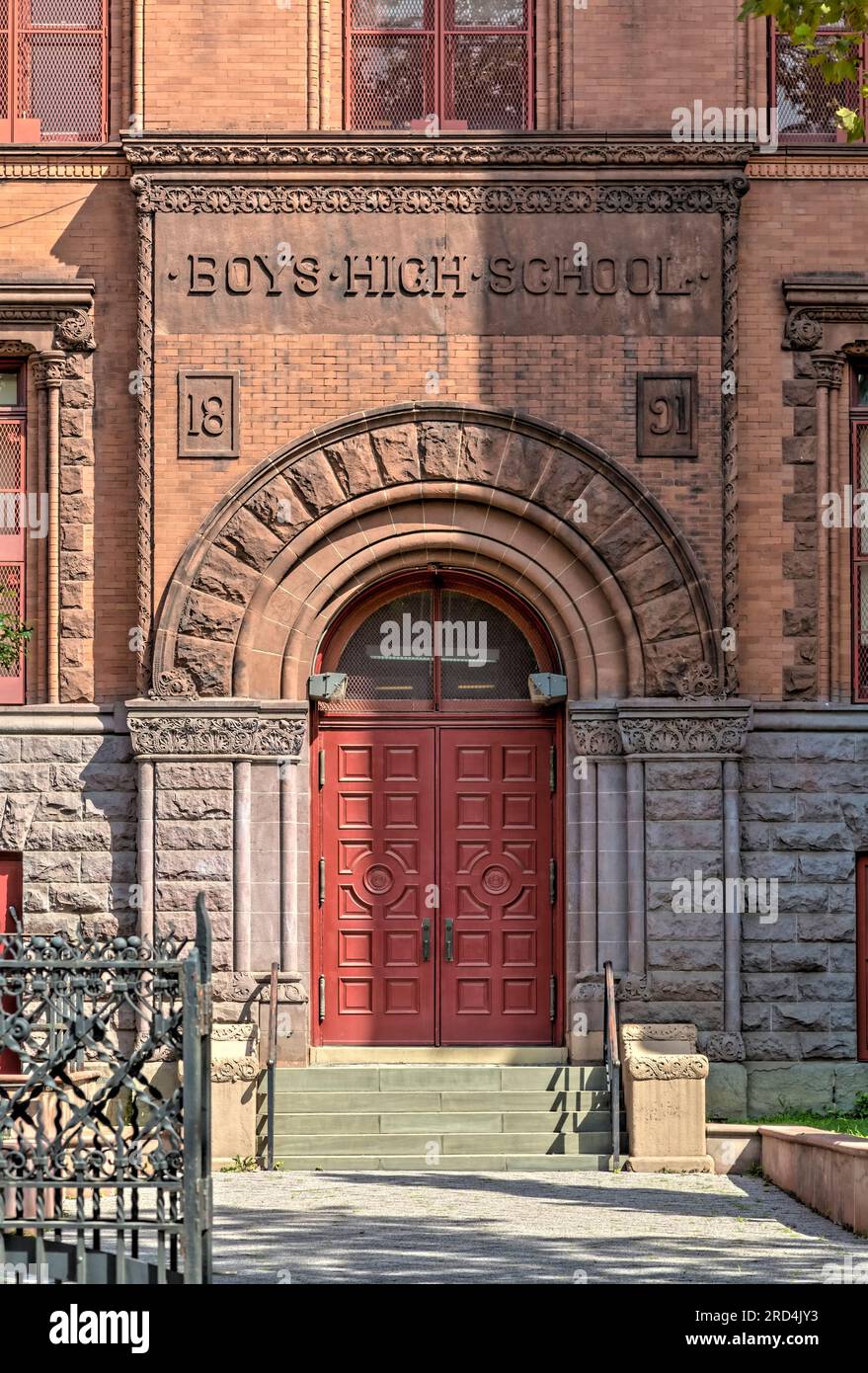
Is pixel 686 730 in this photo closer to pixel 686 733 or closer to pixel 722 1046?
pixel 686 733

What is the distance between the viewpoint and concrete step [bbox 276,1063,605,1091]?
17.4 m

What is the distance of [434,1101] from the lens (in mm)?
17234

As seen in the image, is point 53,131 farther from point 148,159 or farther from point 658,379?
point 658,379

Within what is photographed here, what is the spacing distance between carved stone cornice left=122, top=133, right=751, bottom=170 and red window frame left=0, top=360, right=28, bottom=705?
2.65m

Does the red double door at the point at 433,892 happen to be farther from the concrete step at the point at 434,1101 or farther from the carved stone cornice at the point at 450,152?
the carved stone cornice at the point at 450,152

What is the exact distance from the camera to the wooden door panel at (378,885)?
1852 cm

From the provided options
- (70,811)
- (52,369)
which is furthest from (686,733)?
(52,369)

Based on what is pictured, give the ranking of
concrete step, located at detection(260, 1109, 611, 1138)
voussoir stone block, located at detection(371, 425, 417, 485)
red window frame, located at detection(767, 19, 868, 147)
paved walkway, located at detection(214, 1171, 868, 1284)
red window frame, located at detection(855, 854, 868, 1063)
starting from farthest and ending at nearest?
1. red window frame, located at detection(767, 19, 868, 147)
2. voussoir stone block, located at detection(371, 425, 417, 485)
3. red window frame, located at detection(855, 854, 868, 1063)
4. concrete step, located at detection(260, 1109, 611, 1138)
5. paved walkway, located at detection(214, 1171, 868, 1284)

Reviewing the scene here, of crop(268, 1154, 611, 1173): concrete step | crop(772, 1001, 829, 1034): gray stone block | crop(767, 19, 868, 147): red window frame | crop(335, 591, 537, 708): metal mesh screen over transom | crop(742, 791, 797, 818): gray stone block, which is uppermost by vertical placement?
crop(767, 19, 868, 147): red window frame

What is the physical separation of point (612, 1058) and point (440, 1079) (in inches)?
62.8

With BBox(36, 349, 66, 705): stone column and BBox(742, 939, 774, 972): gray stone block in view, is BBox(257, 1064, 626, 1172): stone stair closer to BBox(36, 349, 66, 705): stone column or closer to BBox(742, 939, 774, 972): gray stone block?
BBox(742, 939, 774, 972): gray stone block

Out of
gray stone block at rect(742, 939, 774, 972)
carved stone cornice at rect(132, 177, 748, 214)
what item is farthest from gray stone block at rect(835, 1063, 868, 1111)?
carved stone cornice at rect(132, 177, 748, 214)
